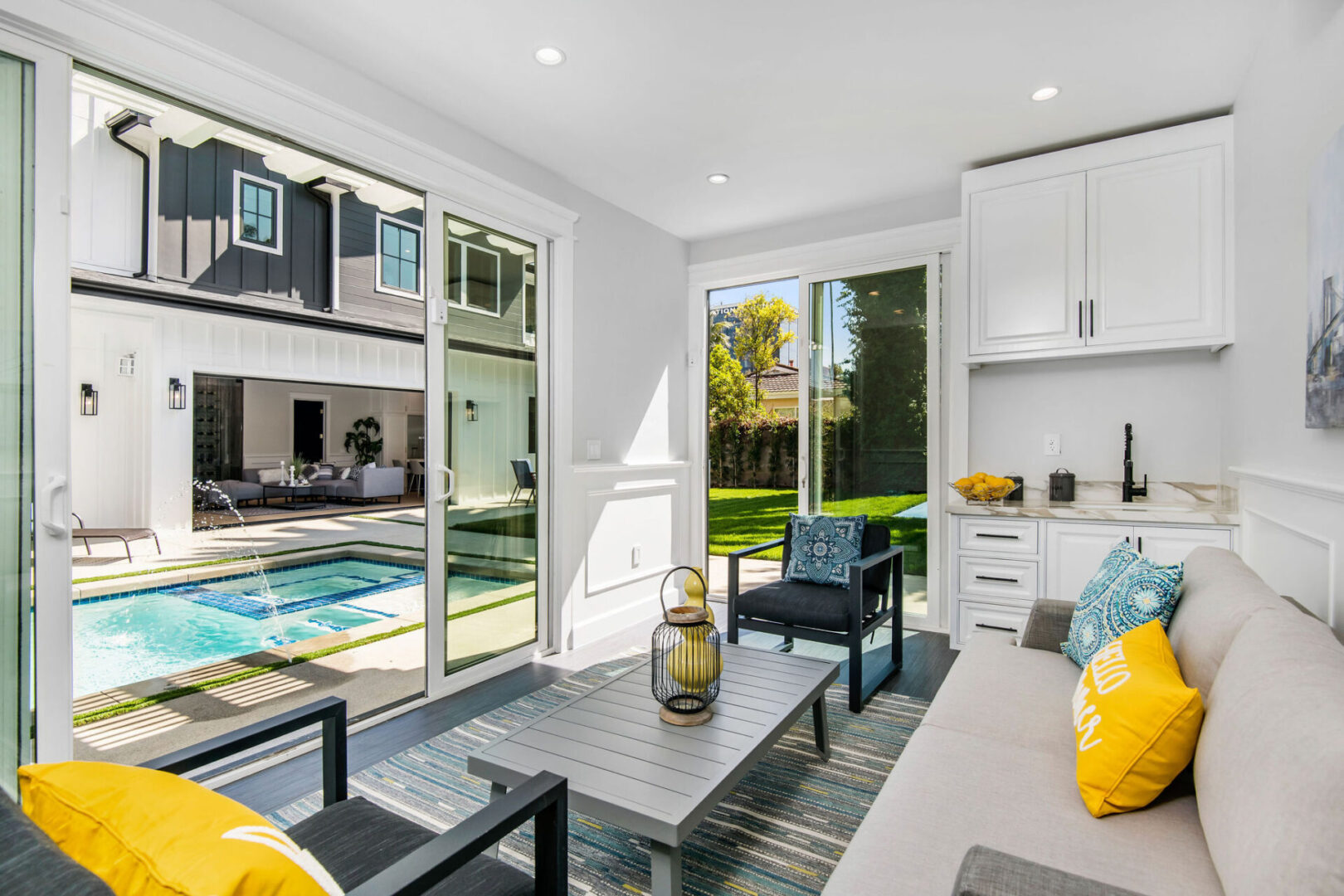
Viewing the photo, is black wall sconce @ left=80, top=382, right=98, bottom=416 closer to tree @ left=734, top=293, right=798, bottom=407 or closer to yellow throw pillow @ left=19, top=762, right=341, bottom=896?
tree @ left=734, top=293, right=798, bottom=407

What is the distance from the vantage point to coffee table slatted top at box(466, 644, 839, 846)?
154cm

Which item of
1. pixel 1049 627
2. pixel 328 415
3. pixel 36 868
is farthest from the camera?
pixel 328 415

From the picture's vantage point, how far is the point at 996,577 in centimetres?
329

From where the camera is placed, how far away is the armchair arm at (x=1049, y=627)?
2312mm

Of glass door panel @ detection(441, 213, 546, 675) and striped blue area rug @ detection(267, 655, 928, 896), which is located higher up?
glass door panel @ detection(441, 213, 546, 675)

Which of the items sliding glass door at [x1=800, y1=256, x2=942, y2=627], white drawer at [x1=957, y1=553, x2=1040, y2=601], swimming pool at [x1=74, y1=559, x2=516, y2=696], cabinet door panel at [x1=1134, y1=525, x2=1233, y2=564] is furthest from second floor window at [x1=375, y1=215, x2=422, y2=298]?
cabinet door panel at [x1=1134, y1=525, x2=1233, y2=564]

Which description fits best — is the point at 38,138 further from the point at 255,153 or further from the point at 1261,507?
the point at 255,153

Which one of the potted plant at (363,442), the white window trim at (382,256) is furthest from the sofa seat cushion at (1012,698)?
the potted plant at (363,442)

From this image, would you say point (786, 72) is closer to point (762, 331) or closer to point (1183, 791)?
point (1183, 791)

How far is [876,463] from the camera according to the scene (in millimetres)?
4297

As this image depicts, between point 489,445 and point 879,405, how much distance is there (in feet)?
8.13

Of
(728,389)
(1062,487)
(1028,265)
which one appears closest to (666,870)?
(1062,487)

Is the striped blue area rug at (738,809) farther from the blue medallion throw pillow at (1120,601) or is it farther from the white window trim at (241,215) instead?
the white window trim at (241,215)

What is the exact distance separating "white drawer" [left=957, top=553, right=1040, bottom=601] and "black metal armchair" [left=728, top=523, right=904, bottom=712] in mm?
350
